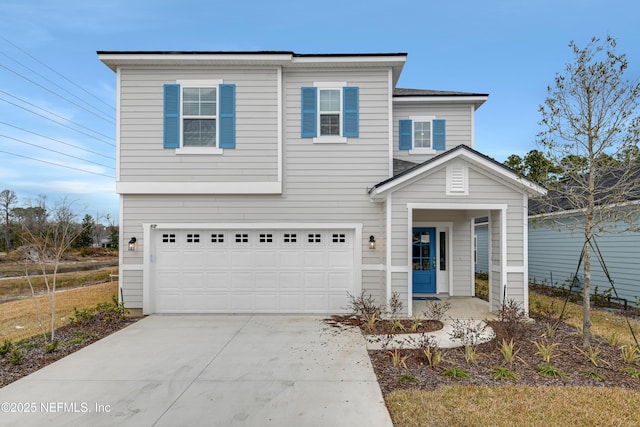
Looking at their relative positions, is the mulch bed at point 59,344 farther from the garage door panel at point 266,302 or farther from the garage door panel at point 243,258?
the garage door panel at point 266,302

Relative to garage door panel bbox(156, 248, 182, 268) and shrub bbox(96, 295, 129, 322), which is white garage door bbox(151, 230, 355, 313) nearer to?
garage door panel bbox(156, 248, 182, 268)

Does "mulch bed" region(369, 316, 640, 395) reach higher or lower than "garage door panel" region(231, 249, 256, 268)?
lower

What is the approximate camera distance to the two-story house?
912 cm

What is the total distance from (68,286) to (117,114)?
12.3 m

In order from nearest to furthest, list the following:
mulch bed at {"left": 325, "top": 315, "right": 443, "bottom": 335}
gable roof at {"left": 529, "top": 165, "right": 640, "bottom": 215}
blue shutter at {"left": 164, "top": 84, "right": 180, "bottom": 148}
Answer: gable roof at {"left": 529, "top": 165, "right": 640, "bottom": 215} → mulch bed at {"left": 325, "top": 315, "right": 443, "bottom": 335} → blue shutter at {"left": 164, "top": 84, "right": 180, "bottom": 148}

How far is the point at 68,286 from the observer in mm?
17469

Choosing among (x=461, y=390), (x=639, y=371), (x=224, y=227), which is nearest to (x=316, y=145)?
(x=224, y=227)

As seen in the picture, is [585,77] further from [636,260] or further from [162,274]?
[162,274]

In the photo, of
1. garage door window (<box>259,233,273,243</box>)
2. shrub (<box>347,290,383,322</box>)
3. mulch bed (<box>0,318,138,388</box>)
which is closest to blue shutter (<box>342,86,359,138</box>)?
garage door window (<box>259,233,273,243</box>)

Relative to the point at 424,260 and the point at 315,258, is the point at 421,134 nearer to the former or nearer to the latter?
the point at 424,260

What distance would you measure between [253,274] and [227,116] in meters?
3.98

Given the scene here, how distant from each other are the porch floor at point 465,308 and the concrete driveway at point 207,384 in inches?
108

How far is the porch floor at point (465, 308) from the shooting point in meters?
8.58

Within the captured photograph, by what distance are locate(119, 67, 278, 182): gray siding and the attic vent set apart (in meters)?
4.16
